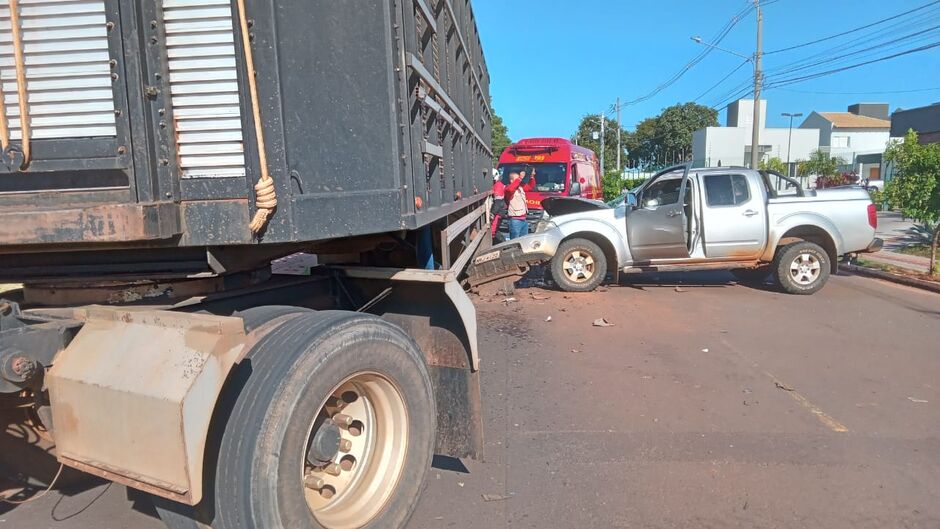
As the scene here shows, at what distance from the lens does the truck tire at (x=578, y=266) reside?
9.88 m

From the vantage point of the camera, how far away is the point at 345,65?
247 centimetres

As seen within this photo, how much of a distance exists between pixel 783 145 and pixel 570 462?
6794 cm

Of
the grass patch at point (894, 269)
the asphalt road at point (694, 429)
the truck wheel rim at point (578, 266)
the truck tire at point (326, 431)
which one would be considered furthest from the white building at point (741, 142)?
the truck tire at point (326, 431)

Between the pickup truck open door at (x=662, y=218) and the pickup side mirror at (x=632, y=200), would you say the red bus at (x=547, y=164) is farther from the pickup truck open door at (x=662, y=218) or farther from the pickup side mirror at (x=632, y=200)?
the pickup truck open door at (x=662, y=218)

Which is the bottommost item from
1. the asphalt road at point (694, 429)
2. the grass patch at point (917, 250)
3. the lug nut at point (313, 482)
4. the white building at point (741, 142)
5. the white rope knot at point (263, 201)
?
the asphalt road at point (694, 429)

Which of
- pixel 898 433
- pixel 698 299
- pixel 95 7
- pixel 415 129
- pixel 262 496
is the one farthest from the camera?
pixel 698 299

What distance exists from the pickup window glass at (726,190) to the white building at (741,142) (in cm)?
3325

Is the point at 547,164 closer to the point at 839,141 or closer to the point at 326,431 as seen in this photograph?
the point at 326,431

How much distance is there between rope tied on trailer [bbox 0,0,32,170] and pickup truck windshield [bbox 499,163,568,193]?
1562 centimetres

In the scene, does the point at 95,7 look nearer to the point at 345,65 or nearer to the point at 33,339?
the point at 345,65

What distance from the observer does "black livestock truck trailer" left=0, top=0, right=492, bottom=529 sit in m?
2.07

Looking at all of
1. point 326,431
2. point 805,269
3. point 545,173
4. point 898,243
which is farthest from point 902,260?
point 326,431

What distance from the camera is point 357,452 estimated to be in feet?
9.77

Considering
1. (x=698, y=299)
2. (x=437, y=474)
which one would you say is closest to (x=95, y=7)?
(x=437, y=474)
